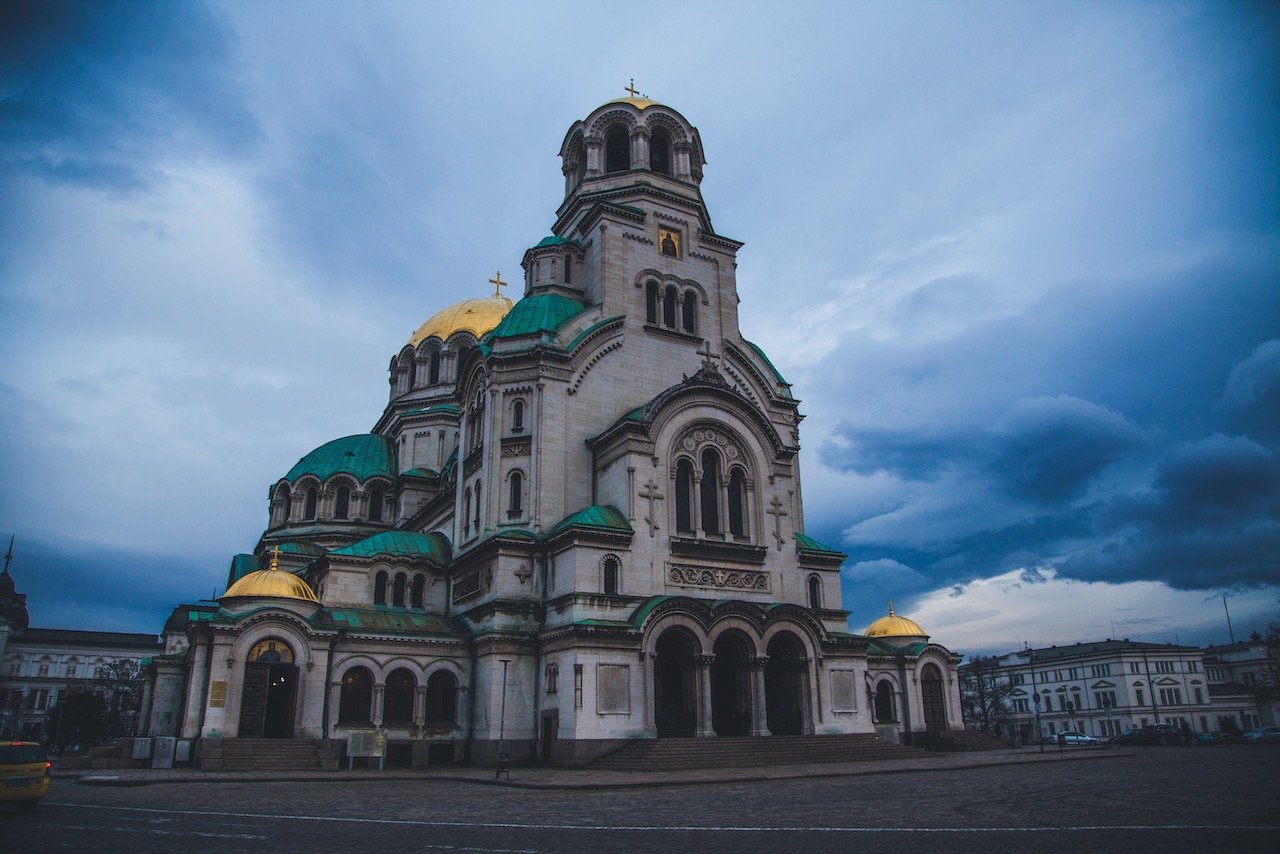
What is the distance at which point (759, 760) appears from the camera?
1264 inches

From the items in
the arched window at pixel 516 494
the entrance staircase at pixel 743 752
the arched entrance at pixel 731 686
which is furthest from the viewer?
the arched window at pixel 516 494

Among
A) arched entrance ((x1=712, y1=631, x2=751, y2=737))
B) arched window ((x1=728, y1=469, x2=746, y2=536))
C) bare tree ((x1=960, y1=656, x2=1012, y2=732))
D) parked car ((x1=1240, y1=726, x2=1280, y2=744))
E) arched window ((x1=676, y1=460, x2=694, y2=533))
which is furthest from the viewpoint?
bare tree ((x1=960, y1=656, x2=1012, y2=732))

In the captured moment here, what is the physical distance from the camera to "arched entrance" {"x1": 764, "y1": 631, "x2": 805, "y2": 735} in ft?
122

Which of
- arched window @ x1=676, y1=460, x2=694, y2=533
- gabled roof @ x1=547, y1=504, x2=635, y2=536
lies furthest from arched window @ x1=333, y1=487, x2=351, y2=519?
arched window @ x1=676, y1=460, x2=694, y2=533

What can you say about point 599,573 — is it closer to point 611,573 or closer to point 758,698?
point 611,573

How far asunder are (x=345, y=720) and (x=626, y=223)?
2600cm

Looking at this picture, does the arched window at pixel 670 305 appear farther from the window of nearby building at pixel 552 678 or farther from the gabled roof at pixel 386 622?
the window of nearby building at pixel 552 678

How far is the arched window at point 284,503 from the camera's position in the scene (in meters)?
57.5

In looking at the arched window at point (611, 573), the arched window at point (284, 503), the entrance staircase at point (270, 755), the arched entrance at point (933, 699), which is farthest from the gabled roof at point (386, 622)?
the arched entrance at point (933, 699)

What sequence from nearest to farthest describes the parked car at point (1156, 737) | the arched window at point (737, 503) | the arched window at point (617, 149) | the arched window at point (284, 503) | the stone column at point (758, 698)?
the stone column at point (758, 698)
the arched window at point (737, 503)
the arched window at point (617, 149)
the parked car at point (1156, 737)
the arched window at point (284, 503)

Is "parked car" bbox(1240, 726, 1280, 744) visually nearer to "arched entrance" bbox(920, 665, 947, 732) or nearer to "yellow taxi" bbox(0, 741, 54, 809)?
"arched entrance" bbox(920, 665, 947, 732)

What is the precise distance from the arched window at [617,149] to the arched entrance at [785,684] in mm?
26394

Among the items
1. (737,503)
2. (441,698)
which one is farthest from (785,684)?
(441,698)

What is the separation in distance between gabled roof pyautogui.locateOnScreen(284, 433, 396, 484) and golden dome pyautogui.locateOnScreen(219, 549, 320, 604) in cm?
2002
